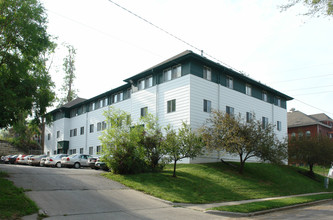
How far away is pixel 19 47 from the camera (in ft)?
48.8

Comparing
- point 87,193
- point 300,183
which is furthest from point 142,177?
point 300,183

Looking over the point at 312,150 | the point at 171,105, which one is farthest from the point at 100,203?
the point at 312,150

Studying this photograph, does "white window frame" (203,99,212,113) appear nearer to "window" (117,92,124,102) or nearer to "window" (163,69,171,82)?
"window" (163,69,171,82)

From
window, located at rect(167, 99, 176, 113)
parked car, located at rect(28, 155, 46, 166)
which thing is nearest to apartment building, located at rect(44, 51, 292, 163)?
window, located at rect(167, 99, 176, 113)

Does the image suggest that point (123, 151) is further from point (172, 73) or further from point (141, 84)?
point (141, 84)

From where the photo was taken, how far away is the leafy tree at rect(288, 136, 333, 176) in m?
30.5

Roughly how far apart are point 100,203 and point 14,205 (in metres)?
3.34

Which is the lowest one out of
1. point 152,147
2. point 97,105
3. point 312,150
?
point 312,150

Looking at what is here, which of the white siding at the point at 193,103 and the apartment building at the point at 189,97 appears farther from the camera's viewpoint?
the apartment building at the point at 189,97

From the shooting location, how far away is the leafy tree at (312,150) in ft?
100

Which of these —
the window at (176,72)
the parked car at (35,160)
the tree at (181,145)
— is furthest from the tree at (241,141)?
the parked car at (35,160)

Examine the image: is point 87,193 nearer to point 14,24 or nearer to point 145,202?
point 145,202

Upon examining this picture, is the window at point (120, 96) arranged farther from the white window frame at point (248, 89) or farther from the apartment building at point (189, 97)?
the white window frame at point (248, 89)

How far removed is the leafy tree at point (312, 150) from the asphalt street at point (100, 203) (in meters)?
19.0
